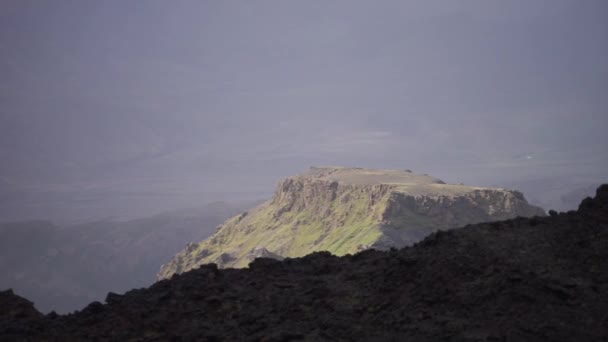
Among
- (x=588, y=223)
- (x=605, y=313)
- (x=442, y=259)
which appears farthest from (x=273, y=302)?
(x=588, y=223)

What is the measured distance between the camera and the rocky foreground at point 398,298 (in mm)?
14625

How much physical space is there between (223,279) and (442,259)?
7663 millimetres

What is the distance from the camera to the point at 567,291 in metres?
15.4

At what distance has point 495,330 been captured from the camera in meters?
14.0

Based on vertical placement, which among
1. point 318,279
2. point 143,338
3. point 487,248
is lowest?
point 143,338

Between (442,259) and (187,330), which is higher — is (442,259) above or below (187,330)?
above

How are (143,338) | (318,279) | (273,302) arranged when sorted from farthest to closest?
(318,279)
(273,302)
(143,338)

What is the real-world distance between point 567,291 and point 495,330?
3.00 meters

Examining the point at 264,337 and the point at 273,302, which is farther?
the point at 273,302

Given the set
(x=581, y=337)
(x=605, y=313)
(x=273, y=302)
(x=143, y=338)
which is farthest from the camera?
(x=273, y=302)

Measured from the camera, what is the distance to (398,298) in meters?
16.6

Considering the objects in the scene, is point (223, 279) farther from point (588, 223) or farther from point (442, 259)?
point (588, 223)

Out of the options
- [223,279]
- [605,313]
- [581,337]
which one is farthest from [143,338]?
[605,313]

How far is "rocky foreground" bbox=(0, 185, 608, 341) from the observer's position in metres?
14.6
